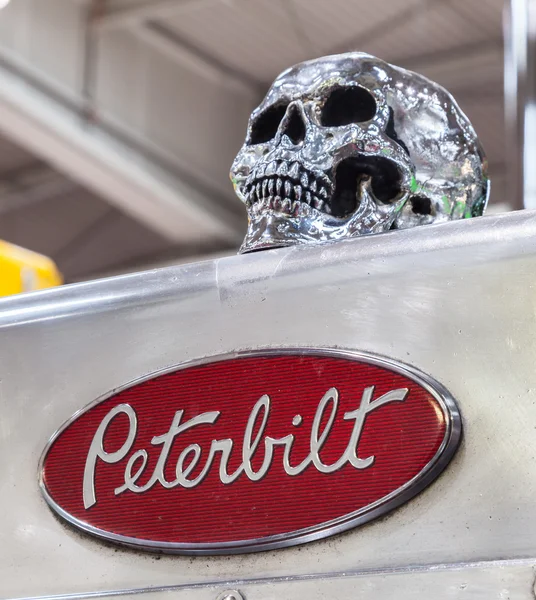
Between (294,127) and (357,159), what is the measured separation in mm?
111

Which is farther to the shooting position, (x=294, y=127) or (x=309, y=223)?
(x=294, y=127)

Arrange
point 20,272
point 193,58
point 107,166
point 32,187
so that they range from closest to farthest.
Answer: point 20,272 → point 107,166 → point 193,58 → point 32,187

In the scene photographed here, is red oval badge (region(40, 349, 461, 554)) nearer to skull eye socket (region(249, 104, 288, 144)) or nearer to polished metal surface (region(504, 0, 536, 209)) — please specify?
skull eye socket (region(249, 104, 288, 144))

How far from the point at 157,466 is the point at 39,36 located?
5.72 m

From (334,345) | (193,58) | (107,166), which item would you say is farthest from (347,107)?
(193,58)

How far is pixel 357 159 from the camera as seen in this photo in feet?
3.89

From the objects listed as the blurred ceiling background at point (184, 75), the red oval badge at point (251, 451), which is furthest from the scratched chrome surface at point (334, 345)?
the blurred ceiling background at point (184, 75)

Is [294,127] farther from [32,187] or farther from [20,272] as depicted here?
[32,187]

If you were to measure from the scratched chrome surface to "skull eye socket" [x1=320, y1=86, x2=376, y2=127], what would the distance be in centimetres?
31

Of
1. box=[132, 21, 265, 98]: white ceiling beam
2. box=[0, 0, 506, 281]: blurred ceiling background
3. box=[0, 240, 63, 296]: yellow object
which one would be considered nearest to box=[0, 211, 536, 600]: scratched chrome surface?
box=[0, 240, 63, 296]: yellow object

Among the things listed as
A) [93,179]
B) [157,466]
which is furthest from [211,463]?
[93,179]

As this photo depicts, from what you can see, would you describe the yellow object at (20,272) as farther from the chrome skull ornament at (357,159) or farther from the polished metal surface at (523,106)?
the chrome skull ornament at (357,159)

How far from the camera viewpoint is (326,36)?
6641mm

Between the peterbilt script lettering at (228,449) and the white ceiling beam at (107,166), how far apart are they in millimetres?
5391
